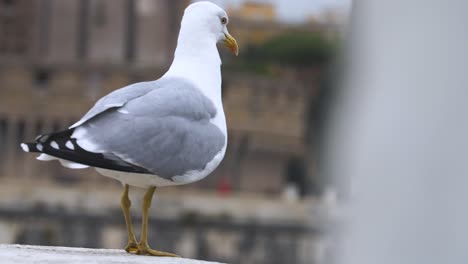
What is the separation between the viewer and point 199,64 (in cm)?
427

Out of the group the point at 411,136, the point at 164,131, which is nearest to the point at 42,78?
the point at 164,131

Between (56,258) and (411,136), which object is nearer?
(411,136)

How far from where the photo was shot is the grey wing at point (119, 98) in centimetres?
389

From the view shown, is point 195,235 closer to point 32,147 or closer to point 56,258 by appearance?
point 32,147

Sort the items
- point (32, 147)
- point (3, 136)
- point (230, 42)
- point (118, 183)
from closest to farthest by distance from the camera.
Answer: point (32, 147) < point (230, 42) < point (118, 183) < point (3, 136)

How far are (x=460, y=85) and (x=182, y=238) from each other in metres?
33.3

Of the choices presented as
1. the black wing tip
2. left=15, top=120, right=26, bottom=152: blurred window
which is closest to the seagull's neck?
the black wing tip

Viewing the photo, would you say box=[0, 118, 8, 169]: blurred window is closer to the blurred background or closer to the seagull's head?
the blurred background

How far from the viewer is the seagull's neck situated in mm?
4258

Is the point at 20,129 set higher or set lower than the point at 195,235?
higher

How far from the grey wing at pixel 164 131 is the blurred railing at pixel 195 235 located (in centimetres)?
2920

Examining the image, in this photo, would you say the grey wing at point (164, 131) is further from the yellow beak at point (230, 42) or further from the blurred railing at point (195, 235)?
the blurred railing at point (195, 235)

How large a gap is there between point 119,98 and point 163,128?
241mm

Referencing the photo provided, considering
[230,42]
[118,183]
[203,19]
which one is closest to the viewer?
[203,19]
